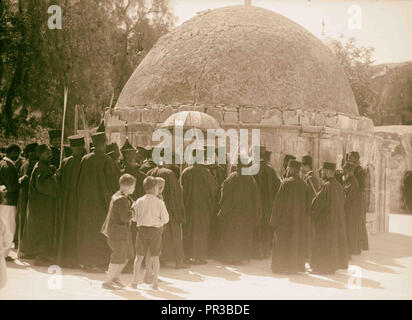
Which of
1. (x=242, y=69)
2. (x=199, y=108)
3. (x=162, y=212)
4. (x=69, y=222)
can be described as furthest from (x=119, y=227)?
(x=242, y=69)

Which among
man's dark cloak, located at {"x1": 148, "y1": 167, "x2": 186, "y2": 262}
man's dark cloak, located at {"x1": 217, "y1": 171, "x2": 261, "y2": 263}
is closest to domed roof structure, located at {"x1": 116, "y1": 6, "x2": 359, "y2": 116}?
man's dark cloak, located at {"x1": 217, "y1": 171, "x2": 261, "y2": 263}

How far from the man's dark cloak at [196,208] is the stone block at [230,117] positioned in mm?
3374

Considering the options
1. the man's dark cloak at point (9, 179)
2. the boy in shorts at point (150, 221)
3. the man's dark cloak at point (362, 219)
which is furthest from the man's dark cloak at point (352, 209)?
the man's dark cloak at point (9, 179)

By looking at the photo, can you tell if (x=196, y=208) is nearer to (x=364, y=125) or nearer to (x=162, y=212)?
(x=162, y=212)

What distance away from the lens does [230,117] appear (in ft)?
40.0

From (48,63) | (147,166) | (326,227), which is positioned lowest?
(326,227)

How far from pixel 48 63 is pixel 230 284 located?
13.3 m

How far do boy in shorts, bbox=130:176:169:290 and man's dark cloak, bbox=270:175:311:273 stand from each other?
236 cm

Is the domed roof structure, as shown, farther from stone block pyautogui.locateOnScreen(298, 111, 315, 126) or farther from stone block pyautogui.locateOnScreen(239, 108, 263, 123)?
stone block pyautogui.locateOnScreen(239, 108, 263, 123)

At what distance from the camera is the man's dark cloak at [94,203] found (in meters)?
7.61

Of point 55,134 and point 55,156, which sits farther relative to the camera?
point 55,156

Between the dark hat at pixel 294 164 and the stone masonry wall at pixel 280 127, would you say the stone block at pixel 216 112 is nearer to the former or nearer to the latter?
the stone masonry wall at pixel 280 127

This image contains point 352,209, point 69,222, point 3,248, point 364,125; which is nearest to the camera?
point 3,248

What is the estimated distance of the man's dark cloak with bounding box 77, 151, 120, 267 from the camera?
761 centimetres
